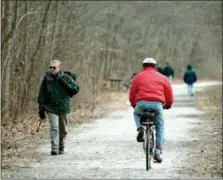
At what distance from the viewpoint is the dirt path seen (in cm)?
1093

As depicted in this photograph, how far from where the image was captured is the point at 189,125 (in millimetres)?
Result: 20625

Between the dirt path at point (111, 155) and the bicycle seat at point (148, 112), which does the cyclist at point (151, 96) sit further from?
the dirt path at point (111, 155)

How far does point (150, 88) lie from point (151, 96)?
15 centimetres

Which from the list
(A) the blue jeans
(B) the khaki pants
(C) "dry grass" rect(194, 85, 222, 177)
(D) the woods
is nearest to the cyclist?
(A) the blue jeans

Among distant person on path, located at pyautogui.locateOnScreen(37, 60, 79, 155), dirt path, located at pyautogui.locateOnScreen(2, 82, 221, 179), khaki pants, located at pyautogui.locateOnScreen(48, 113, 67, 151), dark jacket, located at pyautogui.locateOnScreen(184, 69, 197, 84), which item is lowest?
dirt path, located at pyautogui.locateOnScreen(2, 82, 221, 179)

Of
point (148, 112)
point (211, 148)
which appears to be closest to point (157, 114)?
point (148, 112)

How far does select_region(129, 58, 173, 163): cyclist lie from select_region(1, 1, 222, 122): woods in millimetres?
4899

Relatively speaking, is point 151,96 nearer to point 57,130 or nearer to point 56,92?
point 56,92

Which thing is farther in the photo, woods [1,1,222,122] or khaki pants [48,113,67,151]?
woods [1,1,222,122]

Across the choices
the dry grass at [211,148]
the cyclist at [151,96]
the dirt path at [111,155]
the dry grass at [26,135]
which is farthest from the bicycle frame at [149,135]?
the dry grass at [26,135]

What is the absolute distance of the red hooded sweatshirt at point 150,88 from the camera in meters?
11.7

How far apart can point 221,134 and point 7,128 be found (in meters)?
5.88

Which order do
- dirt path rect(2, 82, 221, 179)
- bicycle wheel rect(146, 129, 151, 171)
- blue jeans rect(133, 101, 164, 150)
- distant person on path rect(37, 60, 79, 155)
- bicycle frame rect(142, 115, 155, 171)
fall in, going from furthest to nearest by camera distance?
distant person on path rect(37, 60, 79, 155) → blue jeans rect(133, 101, 164, 150) → bicycle frame rect(142, 115, 155, 171) → bicycle wheel rect(146, 129, 151, 171) → dirt path rect(2, 82, 221, 179)

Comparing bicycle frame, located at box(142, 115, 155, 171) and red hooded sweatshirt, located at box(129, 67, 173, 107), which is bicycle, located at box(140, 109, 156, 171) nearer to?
bicycle frame, located at box(142, 115, 155, 171)
